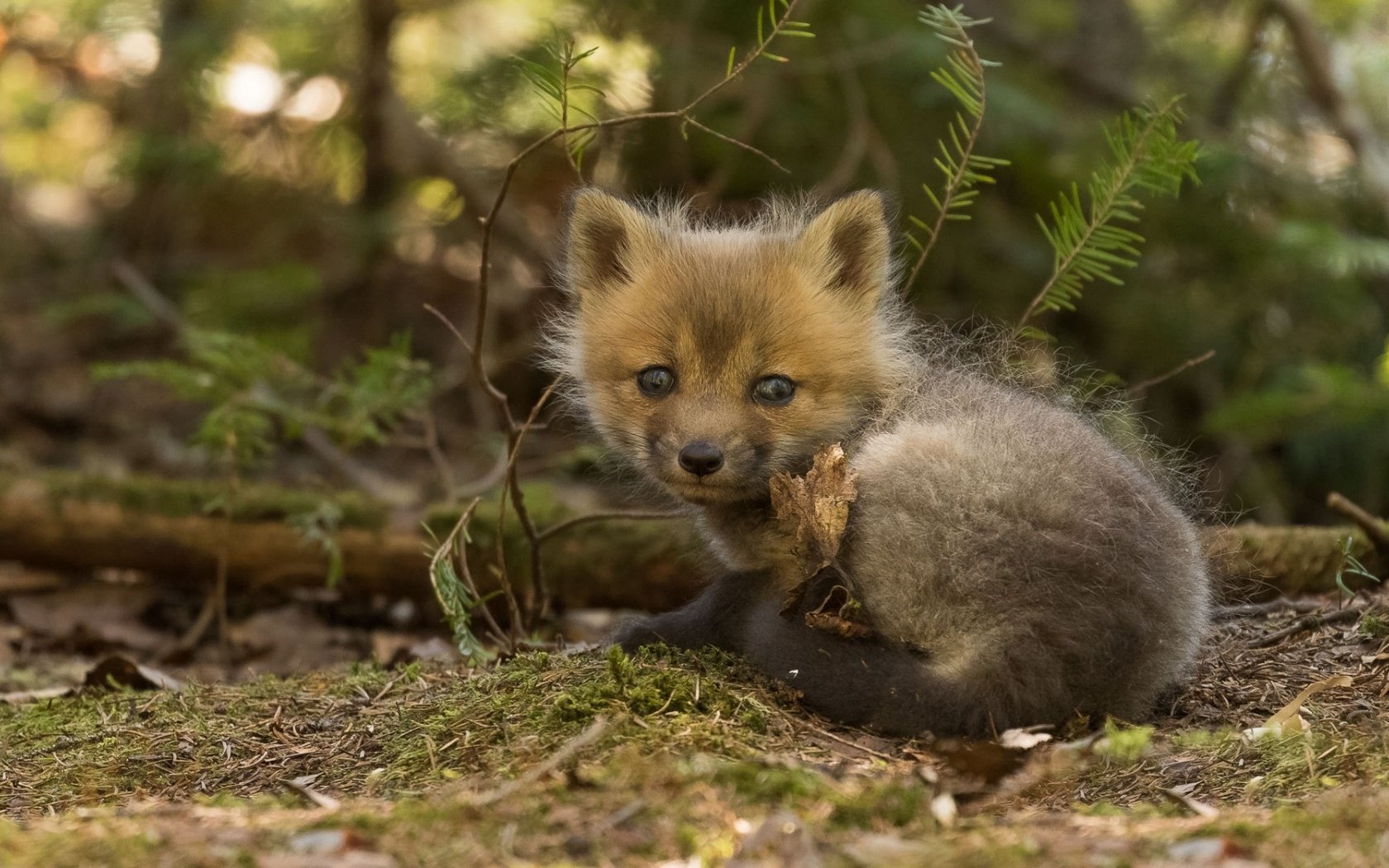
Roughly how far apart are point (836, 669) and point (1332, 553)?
3161 millimetres

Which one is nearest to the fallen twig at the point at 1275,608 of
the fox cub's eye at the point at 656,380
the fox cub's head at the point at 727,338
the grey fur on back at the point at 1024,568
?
the grey fur on back at the point at 1024,568

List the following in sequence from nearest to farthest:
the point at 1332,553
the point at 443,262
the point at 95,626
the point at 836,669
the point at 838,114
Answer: the point at 836,669, the point at 1332,553, the point at 95,626, the point at 838,114, the point at 443,262

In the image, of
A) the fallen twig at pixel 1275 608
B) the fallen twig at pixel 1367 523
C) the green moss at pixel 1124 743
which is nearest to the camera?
the green moss at pixel 1124 743

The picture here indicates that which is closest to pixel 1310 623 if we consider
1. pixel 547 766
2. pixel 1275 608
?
pixel 1275 608

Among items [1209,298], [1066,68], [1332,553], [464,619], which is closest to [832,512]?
[464,619]

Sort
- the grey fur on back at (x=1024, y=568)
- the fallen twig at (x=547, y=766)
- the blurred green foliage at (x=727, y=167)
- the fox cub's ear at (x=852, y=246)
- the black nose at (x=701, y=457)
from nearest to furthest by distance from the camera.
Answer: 1. the fallen twig at (x=547, y=766)
2. the grey fur on back at (x=1024, y=568)
3. the black nose at (x=701, y=457)
4. the fox cub's ear at (x=852, y=246)
5. the blurred green foliage at (x=727, y=167)

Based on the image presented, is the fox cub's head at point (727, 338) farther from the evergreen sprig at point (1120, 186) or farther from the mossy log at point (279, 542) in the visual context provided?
the mossy log at point (279, 542)

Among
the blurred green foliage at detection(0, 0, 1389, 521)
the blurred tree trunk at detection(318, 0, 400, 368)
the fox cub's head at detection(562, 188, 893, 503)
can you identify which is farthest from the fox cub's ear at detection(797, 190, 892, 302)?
the blurred tree trunk at detection(318, 0, 400, 368)

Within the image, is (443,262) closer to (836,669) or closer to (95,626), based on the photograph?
(95,626)

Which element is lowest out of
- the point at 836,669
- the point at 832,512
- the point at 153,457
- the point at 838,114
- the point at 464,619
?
the point at 153,457

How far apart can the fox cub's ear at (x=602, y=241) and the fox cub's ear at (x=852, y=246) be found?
62cm

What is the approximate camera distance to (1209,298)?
8.98 meters

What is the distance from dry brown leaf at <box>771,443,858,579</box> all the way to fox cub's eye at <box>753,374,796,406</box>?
1.27 ft

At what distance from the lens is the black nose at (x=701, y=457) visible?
4156mm
